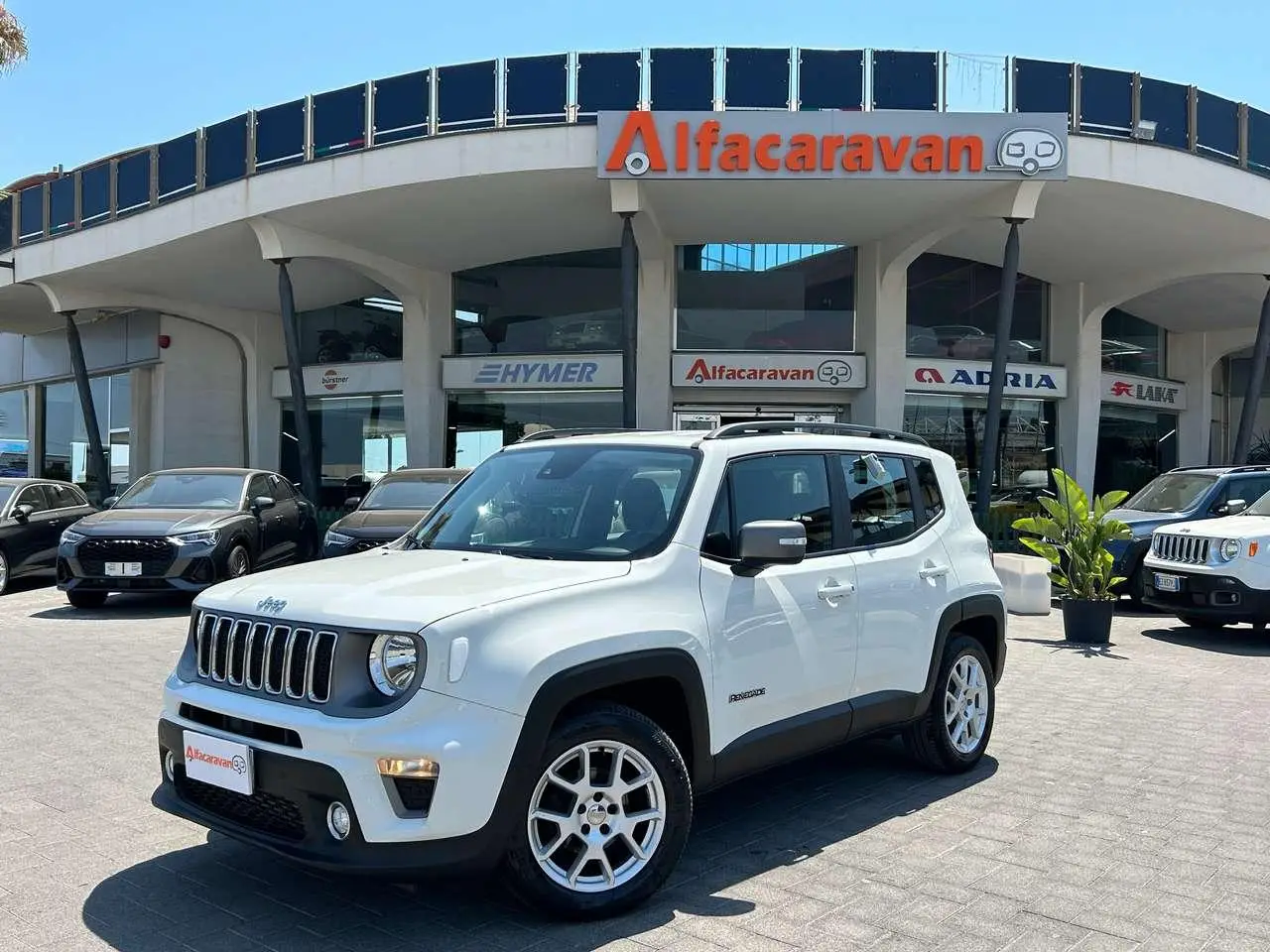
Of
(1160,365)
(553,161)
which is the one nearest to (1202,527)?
(553,161)

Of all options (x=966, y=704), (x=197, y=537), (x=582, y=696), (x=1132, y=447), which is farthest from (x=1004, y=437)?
(x=582, y=696)

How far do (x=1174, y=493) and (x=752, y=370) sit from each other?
27.6 ft

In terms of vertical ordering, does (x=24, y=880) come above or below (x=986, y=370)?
below

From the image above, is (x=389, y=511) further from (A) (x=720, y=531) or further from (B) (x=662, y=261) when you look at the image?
(B) (x=662, y=261)

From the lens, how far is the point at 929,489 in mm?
5500

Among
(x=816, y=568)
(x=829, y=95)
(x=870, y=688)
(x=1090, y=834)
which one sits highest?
(x=829, y=95)

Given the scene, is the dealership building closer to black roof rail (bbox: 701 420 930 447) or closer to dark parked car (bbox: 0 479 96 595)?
dark parked car (bbox: 0 479 96 595)

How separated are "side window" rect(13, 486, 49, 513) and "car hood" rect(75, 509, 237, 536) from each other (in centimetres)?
254

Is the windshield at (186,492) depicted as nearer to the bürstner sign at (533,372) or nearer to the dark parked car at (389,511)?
the dark parked car at (389,511)

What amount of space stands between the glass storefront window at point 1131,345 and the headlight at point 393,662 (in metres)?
23.4

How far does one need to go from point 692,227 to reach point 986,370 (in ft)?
22.6

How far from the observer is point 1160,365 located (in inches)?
1041

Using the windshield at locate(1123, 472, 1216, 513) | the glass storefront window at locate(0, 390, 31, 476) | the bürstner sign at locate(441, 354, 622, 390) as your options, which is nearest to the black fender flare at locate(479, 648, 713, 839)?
the windshield at locate(1123, 472, 1216, 513)

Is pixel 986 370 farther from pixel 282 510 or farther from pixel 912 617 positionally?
pixel 912 617
